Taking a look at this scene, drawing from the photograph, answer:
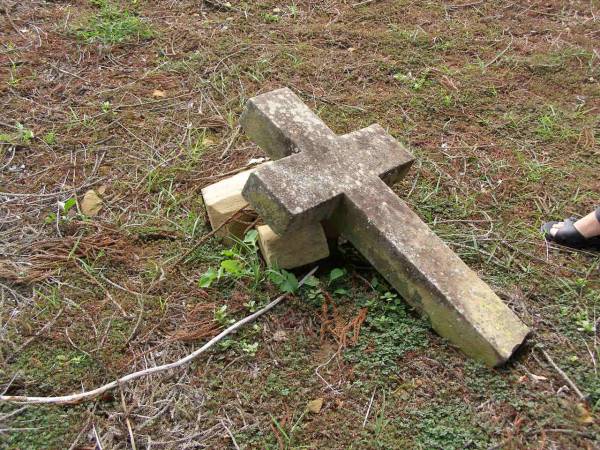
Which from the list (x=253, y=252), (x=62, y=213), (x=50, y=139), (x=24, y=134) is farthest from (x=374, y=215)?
(x=24, y=134)

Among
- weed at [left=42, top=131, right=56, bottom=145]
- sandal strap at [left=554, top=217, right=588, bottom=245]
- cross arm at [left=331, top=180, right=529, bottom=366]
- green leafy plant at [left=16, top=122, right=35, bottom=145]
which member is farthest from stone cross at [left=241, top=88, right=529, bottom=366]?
green leafy plant at [left=16, top=122, right=35, bottom=145]

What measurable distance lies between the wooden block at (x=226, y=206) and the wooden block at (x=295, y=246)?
0.68ft

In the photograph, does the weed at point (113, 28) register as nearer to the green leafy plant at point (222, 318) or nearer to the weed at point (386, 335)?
the green leafy plant at point (222, 318)

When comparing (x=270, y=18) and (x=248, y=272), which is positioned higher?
(x=270, y=18)

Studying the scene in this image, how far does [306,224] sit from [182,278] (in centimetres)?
67

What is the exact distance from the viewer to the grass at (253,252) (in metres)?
2.04

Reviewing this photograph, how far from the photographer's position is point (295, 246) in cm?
242

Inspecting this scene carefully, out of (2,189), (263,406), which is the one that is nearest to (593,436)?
(263,406)

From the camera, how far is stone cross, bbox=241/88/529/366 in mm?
2129

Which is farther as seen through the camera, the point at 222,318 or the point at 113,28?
the point at 113,28

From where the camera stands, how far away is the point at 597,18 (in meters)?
4.62

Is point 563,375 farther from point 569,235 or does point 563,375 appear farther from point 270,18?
point 270,18

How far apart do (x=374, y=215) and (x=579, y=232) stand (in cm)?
115

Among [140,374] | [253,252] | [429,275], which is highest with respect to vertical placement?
[429,275]
